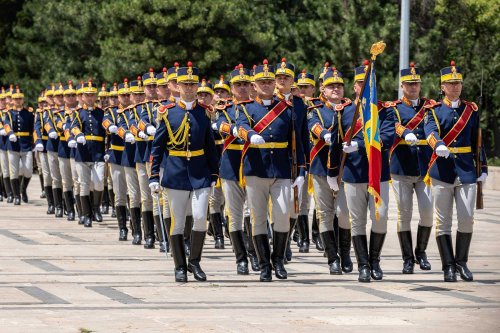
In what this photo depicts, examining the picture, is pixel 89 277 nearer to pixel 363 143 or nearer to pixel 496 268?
pixel 363 143

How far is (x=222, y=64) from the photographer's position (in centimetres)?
3781

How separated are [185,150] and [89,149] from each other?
7.83 m

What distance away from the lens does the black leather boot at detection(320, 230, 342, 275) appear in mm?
15375

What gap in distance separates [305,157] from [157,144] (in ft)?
5.03

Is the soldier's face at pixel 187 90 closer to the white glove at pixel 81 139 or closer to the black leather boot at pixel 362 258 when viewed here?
the black leather boot at pixel 362 258

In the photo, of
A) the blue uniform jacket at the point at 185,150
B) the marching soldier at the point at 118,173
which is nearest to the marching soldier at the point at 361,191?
the blue uniform jacket at the point at 185,150

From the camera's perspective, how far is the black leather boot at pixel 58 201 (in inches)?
950

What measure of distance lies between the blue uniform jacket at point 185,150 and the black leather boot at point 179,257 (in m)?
0.53

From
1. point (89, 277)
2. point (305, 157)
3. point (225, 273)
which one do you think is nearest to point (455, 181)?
point (305, 157)

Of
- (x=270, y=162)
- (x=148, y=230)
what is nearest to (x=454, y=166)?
(x=270, y=162)

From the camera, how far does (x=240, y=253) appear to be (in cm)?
1533

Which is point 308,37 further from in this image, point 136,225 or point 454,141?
point 454,141

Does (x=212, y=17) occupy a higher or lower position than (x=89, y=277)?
higher

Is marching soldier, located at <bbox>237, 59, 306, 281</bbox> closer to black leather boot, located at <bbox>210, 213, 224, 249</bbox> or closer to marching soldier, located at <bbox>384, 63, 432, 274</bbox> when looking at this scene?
marching soldier, located at <bbox>384, 63, 432, 274</bbox>
